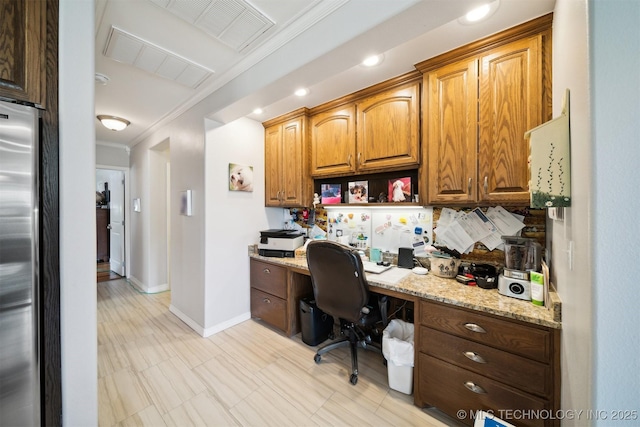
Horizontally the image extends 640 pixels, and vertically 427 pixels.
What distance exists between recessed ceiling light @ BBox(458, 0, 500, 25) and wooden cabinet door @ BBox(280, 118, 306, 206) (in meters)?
1.60

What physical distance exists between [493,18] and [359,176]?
1412 millimetres

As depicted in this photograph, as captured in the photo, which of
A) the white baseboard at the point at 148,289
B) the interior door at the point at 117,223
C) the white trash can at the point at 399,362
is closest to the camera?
the white trash can at the point at 399,362

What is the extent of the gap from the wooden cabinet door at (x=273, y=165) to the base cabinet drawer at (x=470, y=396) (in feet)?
6.87

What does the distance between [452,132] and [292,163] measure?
5.16ft

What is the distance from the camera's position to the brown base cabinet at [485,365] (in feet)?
→ 3.67

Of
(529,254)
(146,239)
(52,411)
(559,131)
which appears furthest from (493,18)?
(146,239)

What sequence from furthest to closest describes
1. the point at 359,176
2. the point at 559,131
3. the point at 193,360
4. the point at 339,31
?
the point at 359,176 → the point at 193,360 → the point at 339,31 → the point at 559,131

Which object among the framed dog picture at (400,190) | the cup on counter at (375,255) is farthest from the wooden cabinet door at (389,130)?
the cup on counter at (375,255)

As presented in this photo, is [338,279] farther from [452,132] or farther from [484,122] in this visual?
[484,122]

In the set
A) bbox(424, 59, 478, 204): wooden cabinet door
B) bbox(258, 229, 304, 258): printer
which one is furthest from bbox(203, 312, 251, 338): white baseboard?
bbox(424, 59, 478, 204): wooden cabinet door

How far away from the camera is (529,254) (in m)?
1.42

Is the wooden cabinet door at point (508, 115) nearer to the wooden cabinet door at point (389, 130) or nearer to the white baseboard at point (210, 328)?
the wooden cabinet door at point (389, 130)

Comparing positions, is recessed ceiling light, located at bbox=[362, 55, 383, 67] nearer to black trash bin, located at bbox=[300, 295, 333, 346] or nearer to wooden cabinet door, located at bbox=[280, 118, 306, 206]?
wooden cabinet door, located at bbox=[280, 118, 306, 206]

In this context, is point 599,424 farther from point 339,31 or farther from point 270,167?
point 270,167
